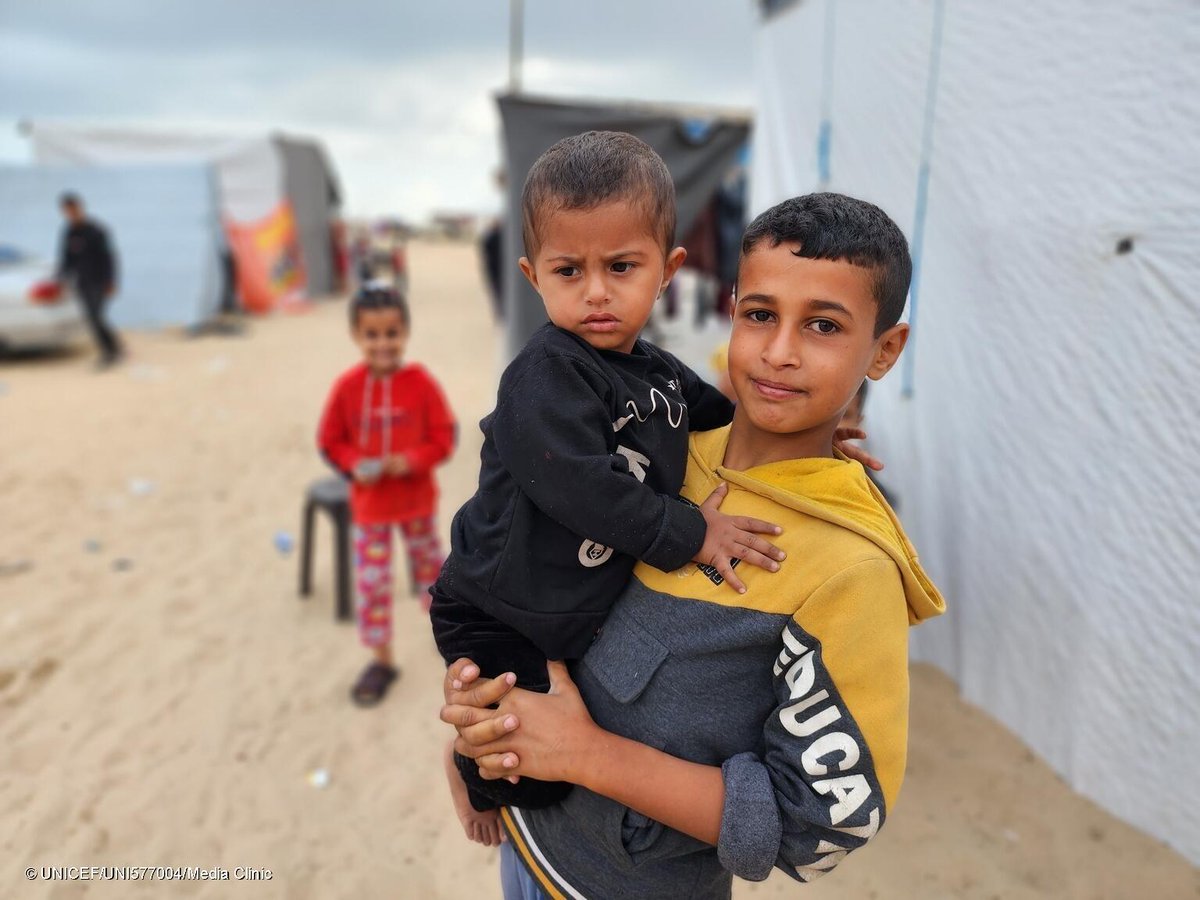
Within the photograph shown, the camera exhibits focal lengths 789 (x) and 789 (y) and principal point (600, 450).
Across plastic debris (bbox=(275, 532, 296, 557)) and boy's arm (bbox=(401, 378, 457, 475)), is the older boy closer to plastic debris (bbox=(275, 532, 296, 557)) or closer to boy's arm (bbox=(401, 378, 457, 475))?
boy's arm (bbox=(401, 378, 457, 475))

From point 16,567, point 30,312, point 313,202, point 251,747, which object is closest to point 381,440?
point 251,747

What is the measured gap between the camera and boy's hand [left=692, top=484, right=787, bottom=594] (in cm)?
107

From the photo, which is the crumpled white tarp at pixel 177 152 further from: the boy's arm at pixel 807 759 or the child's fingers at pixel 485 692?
the boy's arm at pixel 807 759

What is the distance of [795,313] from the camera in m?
1.08

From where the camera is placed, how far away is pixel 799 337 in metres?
1.09

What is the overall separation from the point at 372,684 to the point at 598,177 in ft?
9.94

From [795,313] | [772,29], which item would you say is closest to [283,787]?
[795,313]

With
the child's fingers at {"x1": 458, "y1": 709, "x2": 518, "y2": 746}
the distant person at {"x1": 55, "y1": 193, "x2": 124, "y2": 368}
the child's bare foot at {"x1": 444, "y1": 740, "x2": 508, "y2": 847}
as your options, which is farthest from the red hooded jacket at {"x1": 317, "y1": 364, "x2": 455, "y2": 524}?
the distant person at {"x1": 55, "y1": 193, "x2": 124, "y2": 368}

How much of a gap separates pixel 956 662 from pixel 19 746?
3.94 meters

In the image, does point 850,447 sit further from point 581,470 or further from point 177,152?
point 177,152

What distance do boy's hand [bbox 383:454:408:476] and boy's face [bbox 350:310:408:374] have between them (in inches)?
16.1

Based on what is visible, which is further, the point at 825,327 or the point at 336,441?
the point at 336,441

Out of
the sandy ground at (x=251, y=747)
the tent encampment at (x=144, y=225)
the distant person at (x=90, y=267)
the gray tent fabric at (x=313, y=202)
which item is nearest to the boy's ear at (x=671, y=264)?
the sandy ground at (x=251, y=747)

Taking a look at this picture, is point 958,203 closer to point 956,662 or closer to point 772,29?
point 956,662
